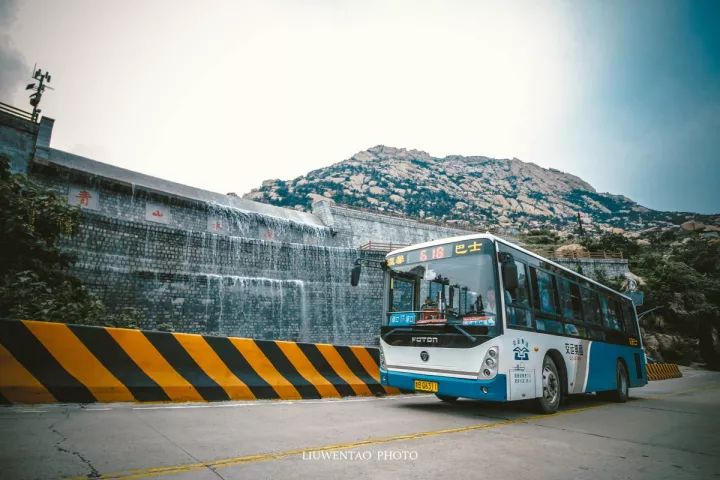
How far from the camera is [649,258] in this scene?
40.8 meters

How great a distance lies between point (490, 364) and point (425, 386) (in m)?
1.13

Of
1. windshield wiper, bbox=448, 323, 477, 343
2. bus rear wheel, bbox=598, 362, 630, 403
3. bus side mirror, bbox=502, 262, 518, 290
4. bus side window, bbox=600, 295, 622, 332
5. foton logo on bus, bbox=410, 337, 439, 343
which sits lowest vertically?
bus rear wheel, bbox=598, 362, 630, 403

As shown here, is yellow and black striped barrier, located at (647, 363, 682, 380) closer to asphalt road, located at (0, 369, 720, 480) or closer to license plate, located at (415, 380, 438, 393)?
asphalt road, located at (0, 369, 720, 480)

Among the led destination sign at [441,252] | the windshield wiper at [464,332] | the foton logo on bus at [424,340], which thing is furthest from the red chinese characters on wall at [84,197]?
the windshield wiper at [464,332]

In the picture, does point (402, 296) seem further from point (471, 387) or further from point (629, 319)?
point (629, 319)

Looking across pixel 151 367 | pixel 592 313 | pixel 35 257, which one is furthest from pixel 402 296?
pixel 35 257

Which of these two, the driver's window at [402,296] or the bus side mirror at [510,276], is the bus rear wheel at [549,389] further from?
the driver's window at [402,296]

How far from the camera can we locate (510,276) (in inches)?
211

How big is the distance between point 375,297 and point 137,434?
2339 cm

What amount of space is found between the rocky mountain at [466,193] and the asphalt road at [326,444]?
61.0 m

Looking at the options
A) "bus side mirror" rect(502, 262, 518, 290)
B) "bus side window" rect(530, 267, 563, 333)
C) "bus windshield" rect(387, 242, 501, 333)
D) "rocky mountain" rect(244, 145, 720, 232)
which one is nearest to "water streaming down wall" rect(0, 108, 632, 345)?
"bus windshield" rect(387, 242, 501, 333)

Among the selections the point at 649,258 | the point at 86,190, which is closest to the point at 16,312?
the point at 86,190

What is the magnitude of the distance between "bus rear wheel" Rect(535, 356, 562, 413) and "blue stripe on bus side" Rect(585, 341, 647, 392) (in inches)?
57.7

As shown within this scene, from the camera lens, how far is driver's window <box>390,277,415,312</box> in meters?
6.50
